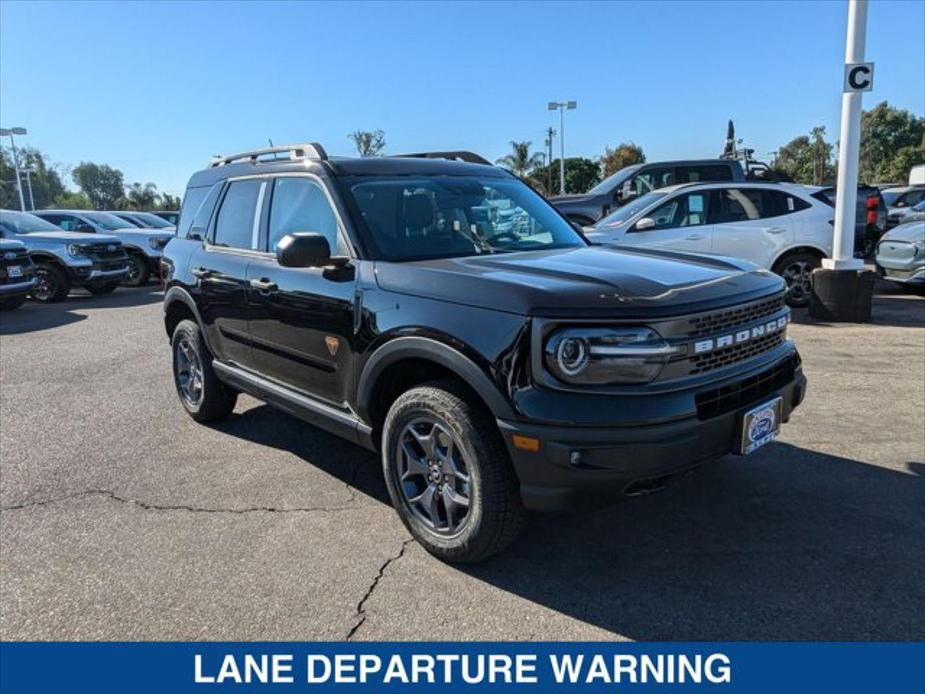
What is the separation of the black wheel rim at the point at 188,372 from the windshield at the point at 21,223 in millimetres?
11003

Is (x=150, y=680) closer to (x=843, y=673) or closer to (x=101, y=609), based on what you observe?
(x=101, y=609)

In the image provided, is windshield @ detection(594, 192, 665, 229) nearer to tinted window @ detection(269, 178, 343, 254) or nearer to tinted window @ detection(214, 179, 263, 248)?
tinted window @ detection(214, 179, 263, 248)

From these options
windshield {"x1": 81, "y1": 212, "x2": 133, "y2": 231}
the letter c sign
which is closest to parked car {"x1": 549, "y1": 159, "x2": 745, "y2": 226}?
the letter c sign

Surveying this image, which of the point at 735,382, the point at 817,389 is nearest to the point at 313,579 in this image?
the point at 735,382

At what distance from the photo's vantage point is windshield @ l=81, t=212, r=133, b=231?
16958 mm

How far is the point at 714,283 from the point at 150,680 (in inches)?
109

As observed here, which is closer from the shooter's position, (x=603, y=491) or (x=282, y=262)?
(x=603, y=491)

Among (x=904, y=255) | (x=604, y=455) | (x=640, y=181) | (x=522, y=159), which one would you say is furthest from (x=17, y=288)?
(x=522, y=159)

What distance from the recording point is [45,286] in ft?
44.7

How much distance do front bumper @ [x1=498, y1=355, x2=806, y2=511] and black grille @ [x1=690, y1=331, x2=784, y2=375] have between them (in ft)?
0.37

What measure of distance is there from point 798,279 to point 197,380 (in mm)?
7890

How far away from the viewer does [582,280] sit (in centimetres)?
295

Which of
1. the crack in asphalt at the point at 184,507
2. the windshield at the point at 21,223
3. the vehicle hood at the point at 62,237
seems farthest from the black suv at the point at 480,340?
the windshield at the point at 21,223

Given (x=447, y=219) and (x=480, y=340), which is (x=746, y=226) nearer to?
(x=447, y=219)
